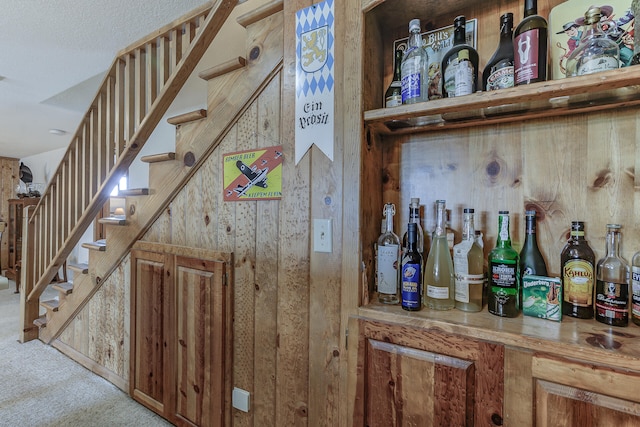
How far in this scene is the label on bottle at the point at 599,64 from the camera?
0.77 m

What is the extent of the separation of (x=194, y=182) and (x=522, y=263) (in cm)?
151

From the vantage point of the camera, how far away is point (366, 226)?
3.65 ft

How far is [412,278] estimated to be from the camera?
100 cm

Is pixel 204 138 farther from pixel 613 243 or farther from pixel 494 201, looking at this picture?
pixel 613 243

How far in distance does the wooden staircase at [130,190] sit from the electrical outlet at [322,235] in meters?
0.68

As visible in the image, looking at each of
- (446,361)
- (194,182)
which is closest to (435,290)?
(446,361)

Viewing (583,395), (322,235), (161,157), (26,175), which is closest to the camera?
(583,395)

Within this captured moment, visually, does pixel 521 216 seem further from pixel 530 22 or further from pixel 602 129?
pixel 530 22

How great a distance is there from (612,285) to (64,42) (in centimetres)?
313

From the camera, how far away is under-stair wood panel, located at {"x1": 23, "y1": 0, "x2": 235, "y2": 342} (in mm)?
1680

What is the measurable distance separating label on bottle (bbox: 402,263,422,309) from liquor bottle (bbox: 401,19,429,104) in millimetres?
541

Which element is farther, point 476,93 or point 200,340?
point 200,340

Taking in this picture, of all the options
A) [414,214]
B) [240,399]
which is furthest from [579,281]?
[240,399]

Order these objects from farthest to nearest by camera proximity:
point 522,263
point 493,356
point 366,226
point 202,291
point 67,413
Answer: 1. point 67,413
2. point 202,291
3. point 366,226
4. point 522,263
5. point 493,356
